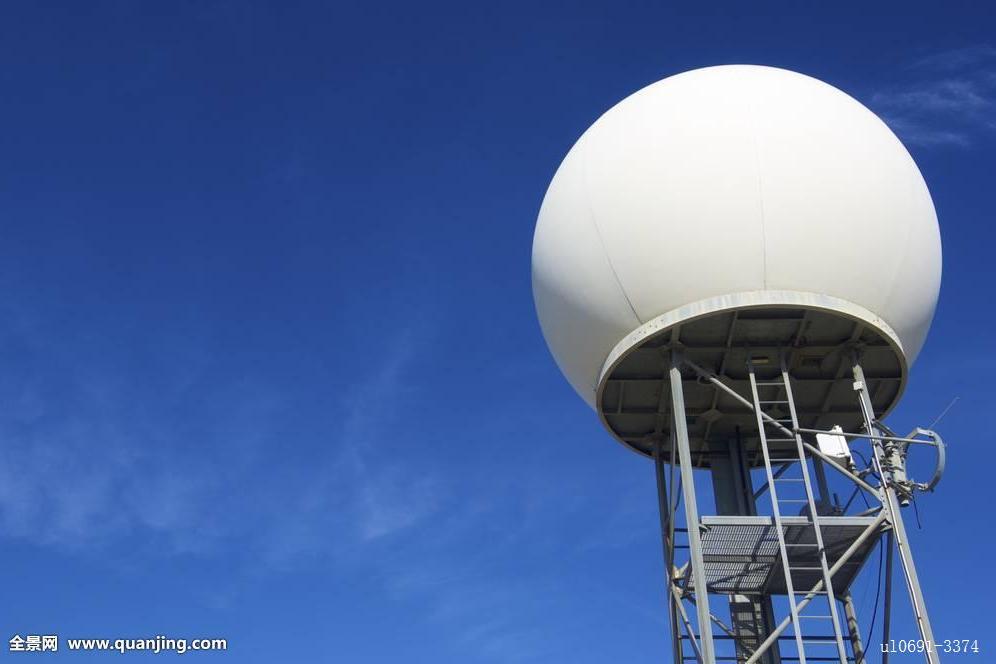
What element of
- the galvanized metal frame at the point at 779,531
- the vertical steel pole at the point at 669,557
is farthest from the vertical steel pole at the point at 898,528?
the vertical steel pole at the point at 669,557

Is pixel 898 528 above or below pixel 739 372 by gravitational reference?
below

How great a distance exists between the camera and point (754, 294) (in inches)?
616

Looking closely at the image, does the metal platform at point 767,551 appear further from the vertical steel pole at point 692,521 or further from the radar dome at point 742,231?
the radar dome at point 742,231

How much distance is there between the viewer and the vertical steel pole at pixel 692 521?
14.8 metres

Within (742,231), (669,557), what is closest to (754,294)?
(742,231)

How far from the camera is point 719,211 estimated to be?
15.8 metres

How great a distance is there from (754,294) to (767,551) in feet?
14.3

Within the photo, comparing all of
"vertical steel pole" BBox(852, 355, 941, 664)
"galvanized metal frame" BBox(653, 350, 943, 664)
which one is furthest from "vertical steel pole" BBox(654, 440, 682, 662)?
"vertical steel pole" BBox(852, 355, 941, 664)

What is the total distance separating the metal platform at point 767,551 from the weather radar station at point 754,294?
0.04m

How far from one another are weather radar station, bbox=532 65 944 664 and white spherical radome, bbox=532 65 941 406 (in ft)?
0.11

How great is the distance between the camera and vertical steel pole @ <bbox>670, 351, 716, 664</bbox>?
14812 mm

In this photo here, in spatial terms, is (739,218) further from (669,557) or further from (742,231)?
(669,557)

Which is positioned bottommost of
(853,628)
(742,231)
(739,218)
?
(853,628)

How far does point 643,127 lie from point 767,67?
2.88 m
